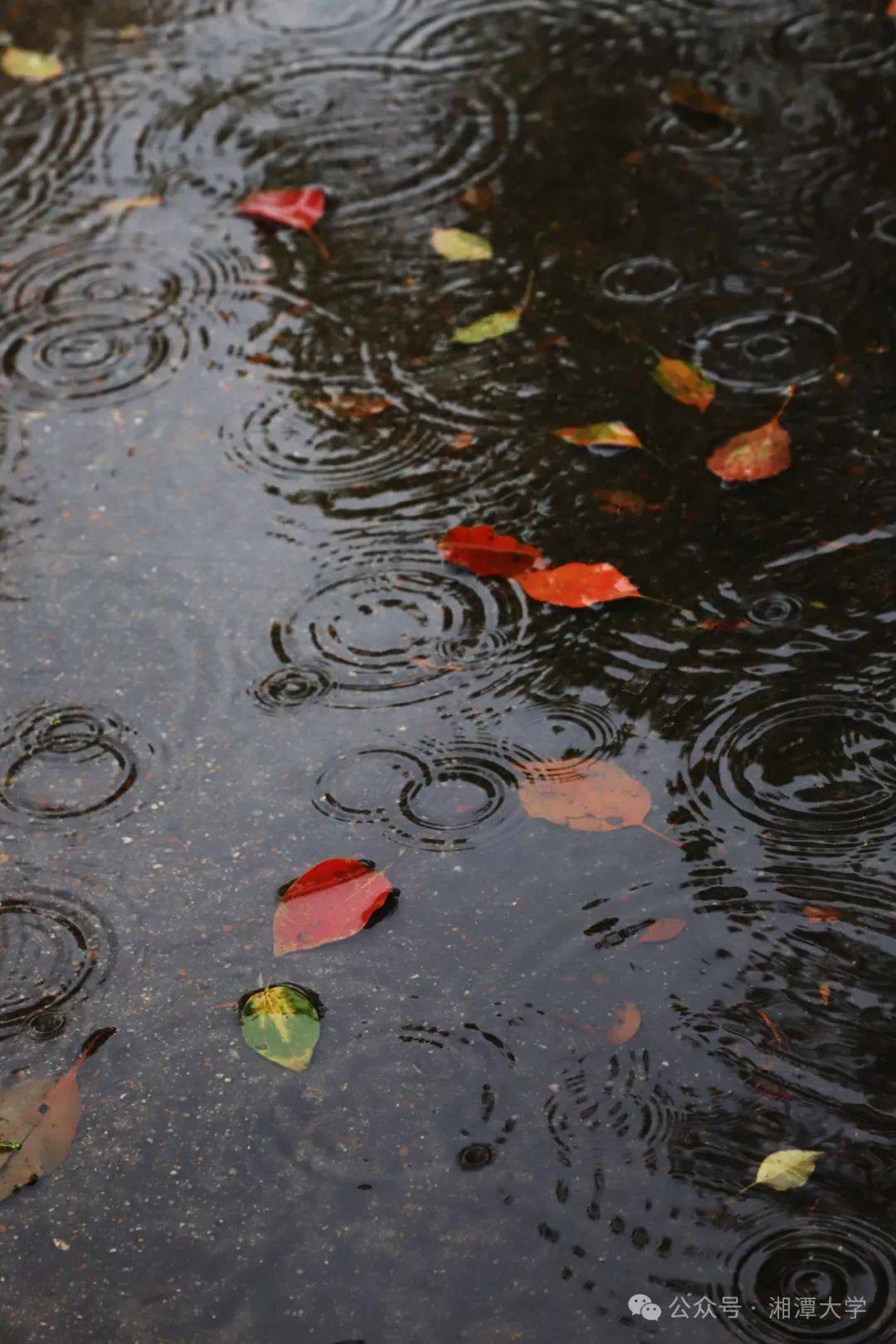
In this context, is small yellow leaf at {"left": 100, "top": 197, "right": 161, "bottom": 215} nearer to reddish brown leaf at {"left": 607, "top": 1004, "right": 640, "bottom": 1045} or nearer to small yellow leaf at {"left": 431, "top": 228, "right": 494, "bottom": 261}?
small yellow leaf at {"left": 431, "top": 228, "right": 494, "bottom": 261}

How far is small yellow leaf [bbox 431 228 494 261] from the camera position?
3.83 metres

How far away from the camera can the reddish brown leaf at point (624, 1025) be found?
222cm

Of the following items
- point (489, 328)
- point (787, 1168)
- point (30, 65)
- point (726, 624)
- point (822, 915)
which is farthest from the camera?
point (30, 65)

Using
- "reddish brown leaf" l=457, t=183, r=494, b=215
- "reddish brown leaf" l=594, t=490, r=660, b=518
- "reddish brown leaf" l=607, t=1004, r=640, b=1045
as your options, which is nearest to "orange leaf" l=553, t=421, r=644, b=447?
"reddish brown leaf" l=594, t=490, r=660, b=518

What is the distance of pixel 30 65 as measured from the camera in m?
4.90

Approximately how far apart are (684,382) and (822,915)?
1.52 metres

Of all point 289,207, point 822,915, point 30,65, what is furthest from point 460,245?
point 822,915

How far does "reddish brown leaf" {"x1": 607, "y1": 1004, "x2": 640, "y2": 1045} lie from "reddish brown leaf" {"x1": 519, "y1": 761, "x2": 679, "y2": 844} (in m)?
0.35

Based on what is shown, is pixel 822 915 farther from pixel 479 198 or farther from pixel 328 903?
pixel 479 198

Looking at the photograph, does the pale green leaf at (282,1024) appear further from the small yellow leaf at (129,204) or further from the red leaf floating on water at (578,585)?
the small yellow leaf at (129,204)

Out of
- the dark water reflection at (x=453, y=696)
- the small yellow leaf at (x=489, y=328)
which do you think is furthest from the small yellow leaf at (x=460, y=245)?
the small yellow leaf at (x=489, y=328)

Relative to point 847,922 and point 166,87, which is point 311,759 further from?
point 166,87

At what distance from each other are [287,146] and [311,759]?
2.48 meters

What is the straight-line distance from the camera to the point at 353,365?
3547 millimetres
